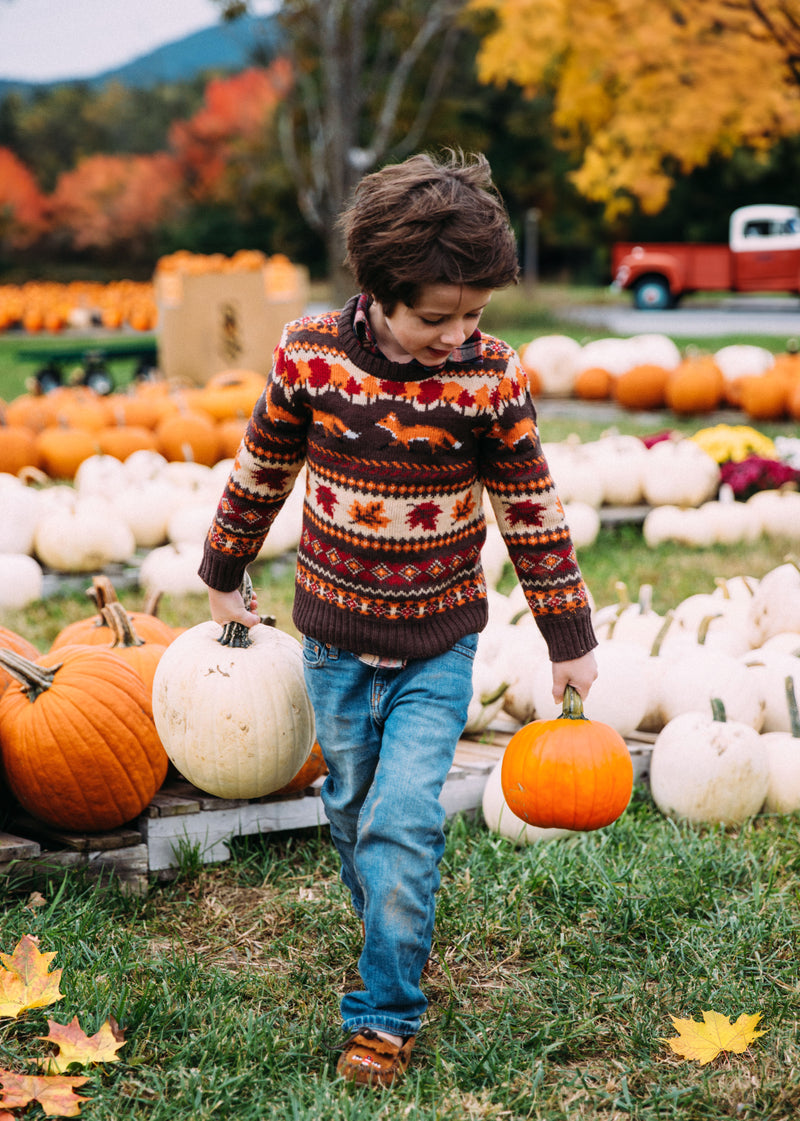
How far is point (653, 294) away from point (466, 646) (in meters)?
20.0

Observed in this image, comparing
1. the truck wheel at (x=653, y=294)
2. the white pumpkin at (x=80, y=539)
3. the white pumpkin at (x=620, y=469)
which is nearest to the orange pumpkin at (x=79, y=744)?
the white pumpkin at (x=80, y=539)

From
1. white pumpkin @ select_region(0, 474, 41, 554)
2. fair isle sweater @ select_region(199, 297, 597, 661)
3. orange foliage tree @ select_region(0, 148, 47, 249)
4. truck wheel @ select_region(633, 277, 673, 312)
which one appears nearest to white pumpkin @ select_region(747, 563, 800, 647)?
fair isle sweater @ select_region(199, 297, 597, 661)

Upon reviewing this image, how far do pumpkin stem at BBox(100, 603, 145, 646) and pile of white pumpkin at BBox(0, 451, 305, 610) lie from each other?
6.16 feet

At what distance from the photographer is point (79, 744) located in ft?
8.41

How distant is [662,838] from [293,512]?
3008 millimetres

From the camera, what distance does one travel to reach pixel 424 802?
2021 mm

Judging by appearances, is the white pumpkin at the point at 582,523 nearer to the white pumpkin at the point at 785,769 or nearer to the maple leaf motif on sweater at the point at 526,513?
the white pumpkin at the point at 785,769

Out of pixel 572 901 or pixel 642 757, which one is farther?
pixel 642 757

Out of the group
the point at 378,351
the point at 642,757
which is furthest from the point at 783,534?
the point at 378,351

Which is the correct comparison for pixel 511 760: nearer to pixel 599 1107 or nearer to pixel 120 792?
pixel 599 1107

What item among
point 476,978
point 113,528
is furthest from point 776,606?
point 113,528

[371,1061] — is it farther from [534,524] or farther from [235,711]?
[534,524]

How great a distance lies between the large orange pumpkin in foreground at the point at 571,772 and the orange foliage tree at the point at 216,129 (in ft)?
112

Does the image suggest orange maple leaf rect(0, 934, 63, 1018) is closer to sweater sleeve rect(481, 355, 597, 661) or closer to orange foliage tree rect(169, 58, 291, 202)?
sweater sleeve rect(481, 355, 597, 661)
